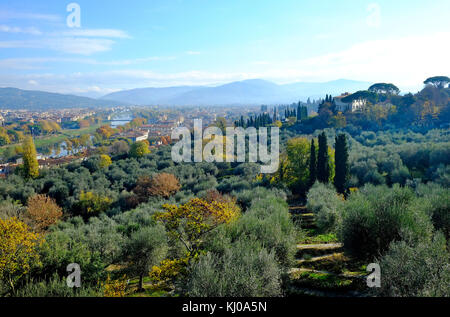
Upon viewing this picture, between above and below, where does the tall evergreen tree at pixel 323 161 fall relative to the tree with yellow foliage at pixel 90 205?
above

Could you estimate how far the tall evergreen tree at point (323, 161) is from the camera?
102 ft

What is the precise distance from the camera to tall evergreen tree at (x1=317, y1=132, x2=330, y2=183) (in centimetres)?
3122

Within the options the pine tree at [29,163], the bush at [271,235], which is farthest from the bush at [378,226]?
the pine tree at [29,163]

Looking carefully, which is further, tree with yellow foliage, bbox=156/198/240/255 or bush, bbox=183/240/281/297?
tree with yellow foliage, bbox=156/198/240/255

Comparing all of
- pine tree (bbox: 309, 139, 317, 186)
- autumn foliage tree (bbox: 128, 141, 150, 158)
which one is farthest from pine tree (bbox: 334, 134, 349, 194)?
autumn foliage tree (bbox: 128, 141, 150, 158)

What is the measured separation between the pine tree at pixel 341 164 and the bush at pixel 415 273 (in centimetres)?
2160

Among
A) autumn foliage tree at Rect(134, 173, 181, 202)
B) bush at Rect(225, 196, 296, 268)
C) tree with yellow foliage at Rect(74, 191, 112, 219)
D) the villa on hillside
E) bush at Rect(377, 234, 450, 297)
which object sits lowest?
tree with yellow foliage at Rect(74, 191, 112, 219)

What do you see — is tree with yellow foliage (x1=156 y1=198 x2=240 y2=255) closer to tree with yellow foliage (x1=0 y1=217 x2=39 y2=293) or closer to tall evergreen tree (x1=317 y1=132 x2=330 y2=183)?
tree with yellow foliage (x1=0 y1=217 x2=39 y2=293)

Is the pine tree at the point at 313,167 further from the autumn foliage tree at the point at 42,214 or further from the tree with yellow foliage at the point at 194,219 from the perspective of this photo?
the autumn foliage tree at the point at 42,214

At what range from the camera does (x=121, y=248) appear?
14.4 metres

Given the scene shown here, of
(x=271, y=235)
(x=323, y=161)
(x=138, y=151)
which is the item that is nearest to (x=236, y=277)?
(x=271, y=235)

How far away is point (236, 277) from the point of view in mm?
8211

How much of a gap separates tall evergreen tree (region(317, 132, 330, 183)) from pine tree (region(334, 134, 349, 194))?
4.11 ft
